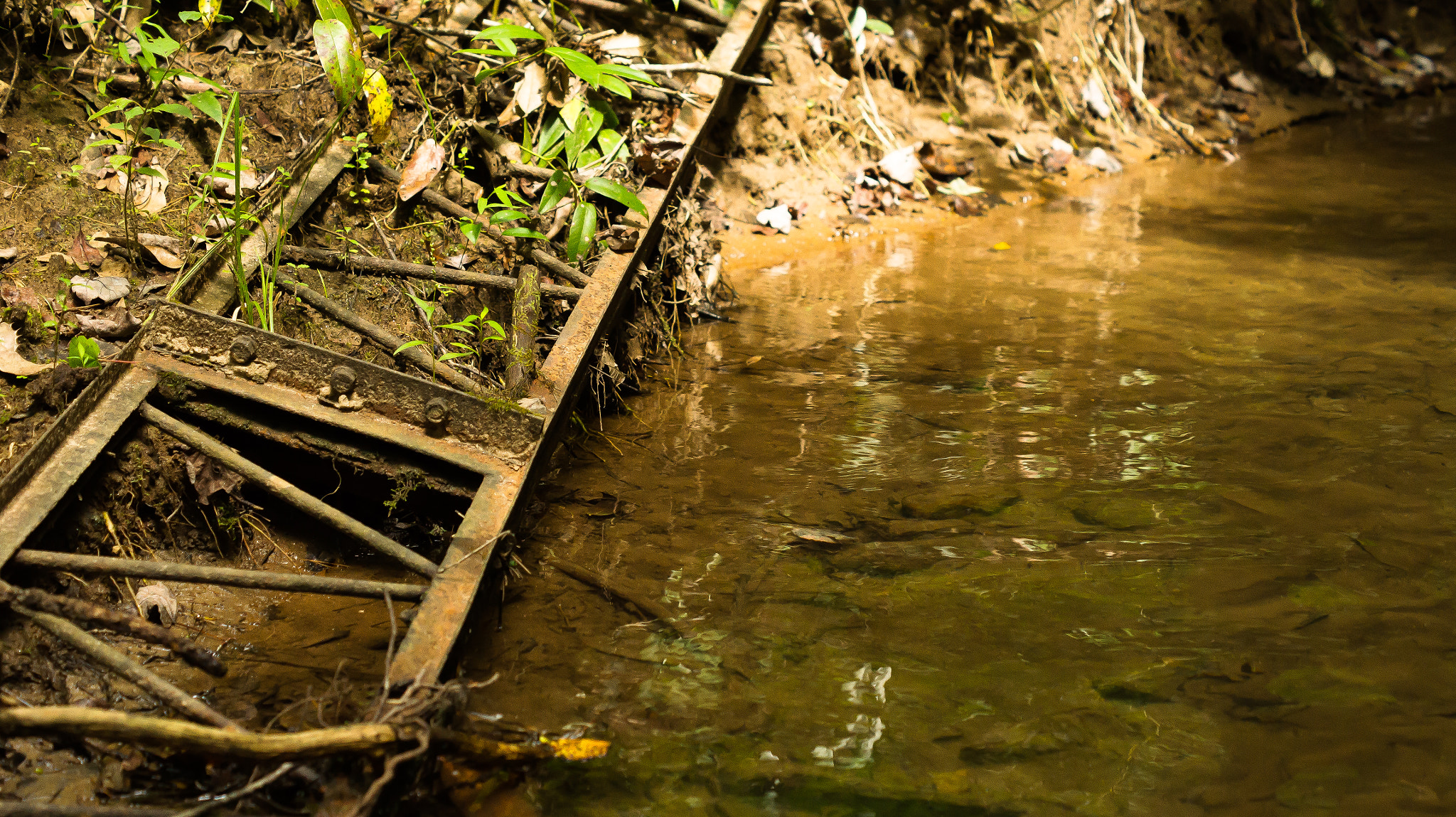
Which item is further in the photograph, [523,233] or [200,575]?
[523,233]

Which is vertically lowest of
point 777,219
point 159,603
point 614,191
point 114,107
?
point 159,603

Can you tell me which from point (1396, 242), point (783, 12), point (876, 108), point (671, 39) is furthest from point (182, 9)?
point (1396, 242)

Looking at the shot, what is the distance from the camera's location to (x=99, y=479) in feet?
6.45

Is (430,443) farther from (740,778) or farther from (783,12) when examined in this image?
(783,12)

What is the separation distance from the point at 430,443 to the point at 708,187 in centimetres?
276

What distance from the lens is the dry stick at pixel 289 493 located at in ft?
5.93

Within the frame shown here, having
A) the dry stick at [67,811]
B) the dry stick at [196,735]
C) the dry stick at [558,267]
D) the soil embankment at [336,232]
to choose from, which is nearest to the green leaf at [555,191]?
the soil embankment at [336,232]

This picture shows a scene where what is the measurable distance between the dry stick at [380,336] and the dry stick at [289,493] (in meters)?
0.39

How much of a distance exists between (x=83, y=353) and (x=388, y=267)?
69cm

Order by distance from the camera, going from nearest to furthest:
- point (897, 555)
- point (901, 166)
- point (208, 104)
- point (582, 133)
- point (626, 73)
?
point (897, 555) → point (208, 104) → point (626, 73) → point (582, 133) → point (901, 166)

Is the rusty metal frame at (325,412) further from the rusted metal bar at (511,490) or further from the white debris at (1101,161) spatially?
the white debris at (1101,161)

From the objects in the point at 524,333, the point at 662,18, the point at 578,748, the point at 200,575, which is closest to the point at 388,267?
the point at 524,333

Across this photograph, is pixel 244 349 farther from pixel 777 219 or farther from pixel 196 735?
pixel 777 219

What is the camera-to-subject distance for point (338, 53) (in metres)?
2.22
